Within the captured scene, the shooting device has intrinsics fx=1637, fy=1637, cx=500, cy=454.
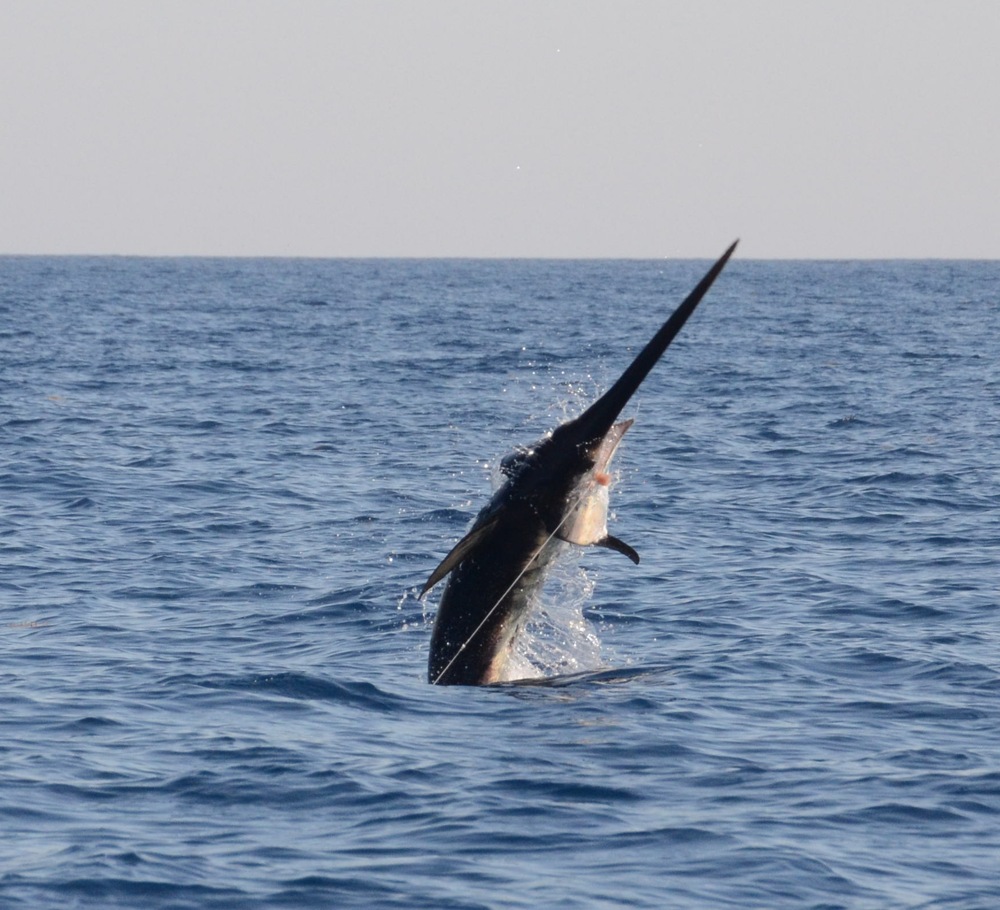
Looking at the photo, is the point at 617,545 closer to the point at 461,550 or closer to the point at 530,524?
the point at 530,524

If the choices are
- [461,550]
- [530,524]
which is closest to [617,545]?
[530,524]

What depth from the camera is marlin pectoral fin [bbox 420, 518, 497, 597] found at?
540 inches

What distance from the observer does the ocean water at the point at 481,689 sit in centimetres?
1162

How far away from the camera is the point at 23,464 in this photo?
32344mm

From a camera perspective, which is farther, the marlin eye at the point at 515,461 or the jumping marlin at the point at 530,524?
the marlin eye at the point at 515,461

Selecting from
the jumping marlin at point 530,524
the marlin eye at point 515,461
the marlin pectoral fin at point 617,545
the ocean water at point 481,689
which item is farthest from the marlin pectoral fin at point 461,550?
the ocean water at point 481,689

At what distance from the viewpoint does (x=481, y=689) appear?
16.2m

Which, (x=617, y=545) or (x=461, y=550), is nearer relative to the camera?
(x=461, y=550)

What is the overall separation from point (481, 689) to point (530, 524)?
2305 millimetres

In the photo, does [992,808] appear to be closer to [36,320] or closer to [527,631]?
[527,631]

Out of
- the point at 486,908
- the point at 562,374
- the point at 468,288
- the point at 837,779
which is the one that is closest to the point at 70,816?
the point at 486,908

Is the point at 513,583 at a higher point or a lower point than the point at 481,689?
higher

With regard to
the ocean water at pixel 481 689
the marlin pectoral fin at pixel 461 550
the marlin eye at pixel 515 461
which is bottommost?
the ocean water at pixel 481 689

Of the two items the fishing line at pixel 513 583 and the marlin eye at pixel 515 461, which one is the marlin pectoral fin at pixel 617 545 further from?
the marlin eye at pixel 515 461
